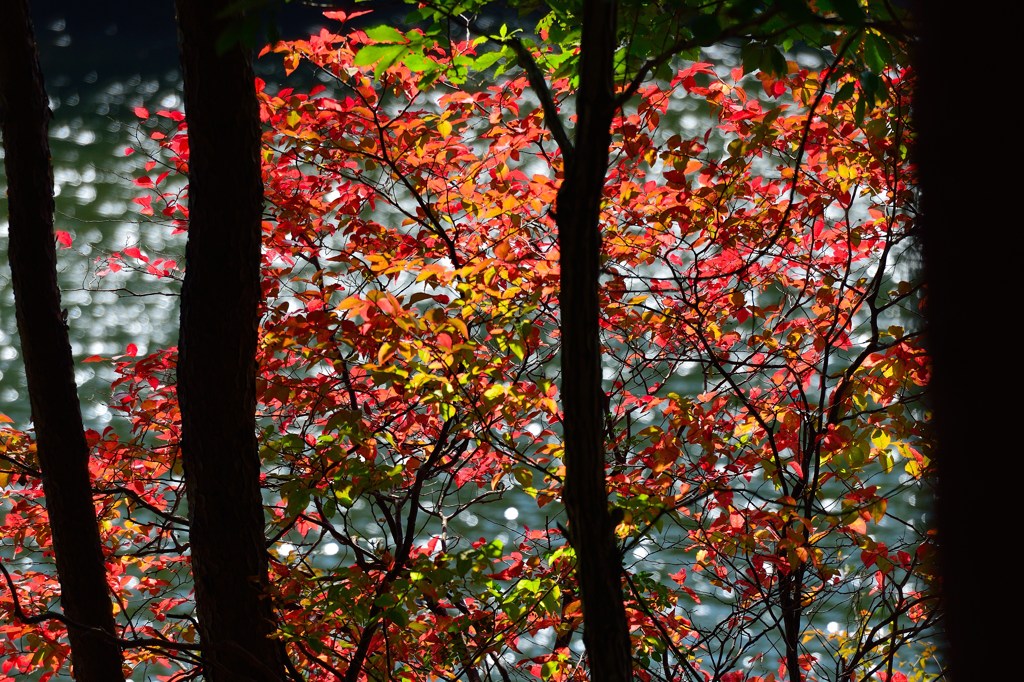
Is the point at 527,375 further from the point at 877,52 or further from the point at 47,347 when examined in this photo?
the point at 877,52

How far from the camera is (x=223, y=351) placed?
3.24 meters

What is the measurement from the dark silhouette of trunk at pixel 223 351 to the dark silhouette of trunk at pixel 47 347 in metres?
0.42

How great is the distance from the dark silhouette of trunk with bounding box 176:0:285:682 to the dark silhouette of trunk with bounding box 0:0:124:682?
0.42 metres

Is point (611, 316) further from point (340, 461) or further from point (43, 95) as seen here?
point (43, 95)

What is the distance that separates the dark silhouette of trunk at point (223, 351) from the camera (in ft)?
10.3

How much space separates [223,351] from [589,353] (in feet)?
6.48

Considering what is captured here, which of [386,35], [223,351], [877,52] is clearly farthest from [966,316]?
[223,351]

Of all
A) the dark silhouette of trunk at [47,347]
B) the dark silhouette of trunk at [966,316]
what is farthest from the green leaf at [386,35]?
the dark silhouette of trunk at [966,316]

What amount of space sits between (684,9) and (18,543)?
12.3ft

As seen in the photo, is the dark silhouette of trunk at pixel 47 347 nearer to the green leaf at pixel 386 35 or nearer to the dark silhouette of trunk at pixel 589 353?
the green leaf at pixel 386 35

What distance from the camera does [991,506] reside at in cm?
66

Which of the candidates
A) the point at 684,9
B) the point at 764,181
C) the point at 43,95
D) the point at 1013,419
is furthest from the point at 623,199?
the point at 1013,419

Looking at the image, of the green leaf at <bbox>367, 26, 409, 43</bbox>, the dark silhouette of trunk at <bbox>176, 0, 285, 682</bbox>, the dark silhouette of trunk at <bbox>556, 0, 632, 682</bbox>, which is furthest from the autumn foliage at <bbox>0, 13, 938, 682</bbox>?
the dark silhouette of trunk at <bbox>556, 0, 632, 682</bbox>

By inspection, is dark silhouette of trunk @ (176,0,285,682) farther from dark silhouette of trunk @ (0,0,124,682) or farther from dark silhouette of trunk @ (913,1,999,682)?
dark silhouette of trunk @ (913,1,999,682)
